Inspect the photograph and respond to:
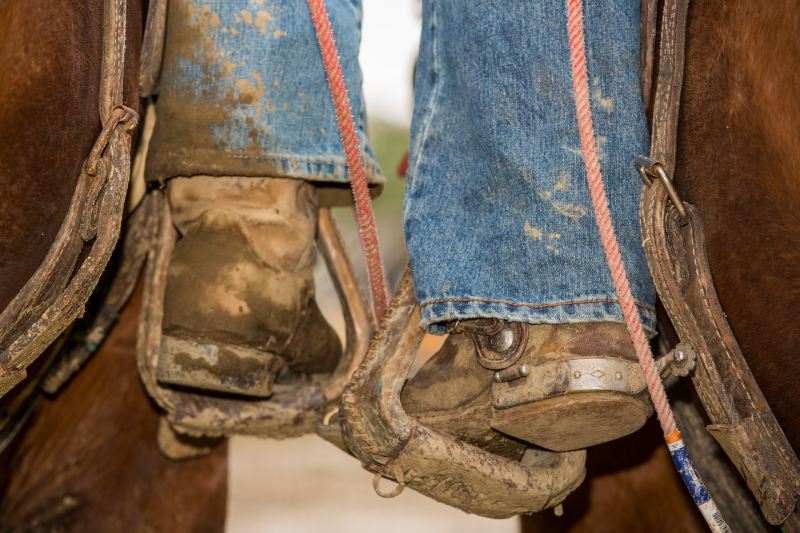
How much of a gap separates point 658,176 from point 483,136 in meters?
0.26

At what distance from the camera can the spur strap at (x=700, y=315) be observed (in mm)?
1158

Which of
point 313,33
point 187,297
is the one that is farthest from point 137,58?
point 187,297

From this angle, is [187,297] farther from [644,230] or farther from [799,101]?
[799,101]

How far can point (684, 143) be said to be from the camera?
1.26m

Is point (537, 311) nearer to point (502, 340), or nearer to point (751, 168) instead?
point (502, 340)

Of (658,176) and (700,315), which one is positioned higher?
(658,176)

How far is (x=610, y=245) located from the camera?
119 centimetres

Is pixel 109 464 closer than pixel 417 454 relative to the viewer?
No

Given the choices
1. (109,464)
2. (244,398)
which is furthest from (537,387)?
(109,464)

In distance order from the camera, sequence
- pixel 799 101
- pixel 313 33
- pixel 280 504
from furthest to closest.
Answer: pixel 280 504 < pixel 313 33 < pixel 799 101

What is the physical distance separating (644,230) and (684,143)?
15 cm

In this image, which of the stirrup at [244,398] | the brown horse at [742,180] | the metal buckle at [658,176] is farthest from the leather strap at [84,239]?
the metal buckle at [658,176]

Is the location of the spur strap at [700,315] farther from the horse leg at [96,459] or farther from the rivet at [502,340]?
the horse leg at [96,459]

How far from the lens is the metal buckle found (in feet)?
3.92
